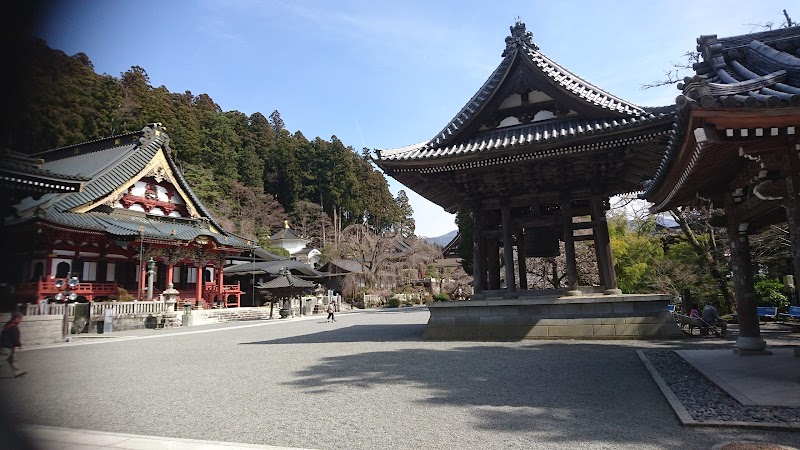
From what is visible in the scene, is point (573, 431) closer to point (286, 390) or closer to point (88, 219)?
point (286, 390)

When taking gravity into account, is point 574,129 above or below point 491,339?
above

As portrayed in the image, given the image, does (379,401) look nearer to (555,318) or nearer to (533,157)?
(555,318)

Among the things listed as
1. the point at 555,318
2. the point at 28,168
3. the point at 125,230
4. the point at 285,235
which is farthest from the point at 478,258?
the point at 285,235

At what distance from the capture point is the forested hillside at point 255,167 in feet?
155

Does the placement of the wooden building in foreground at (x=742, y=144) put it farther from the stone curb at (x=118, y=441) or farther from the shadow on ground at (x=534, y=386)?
the stone curb at (x=118, y=441)

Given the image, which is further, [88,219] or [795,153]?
[88,219]

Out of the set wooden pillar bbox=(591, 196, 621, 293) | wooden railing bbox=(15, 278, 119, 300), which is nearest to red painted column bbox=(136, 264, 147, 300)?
wooden railing bbox=(15, 278, 119, 300)

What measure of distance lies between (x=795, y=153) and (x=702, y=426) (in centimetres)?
321

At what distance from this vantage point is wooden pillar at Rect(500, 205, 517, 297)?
1076 cm

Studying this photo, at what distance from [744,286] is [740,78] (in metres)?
3.80

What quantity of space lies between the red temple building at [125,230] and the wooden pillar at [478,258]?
56.1ft

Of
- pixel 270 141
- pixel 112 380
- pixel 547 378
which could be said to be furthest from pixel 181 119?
pixel 547 378

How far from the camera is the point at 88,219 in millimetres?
22703

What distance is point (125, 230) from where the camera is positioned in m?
23.2
